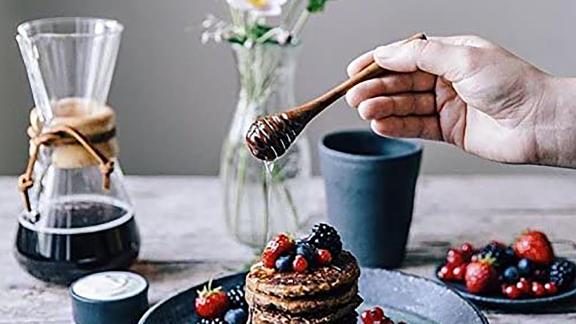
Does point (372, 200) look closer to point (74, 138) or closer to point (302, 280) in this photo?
point (302, 280)

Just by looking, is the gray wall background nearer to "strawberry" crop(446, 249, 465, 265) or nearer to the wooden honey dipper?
"strawberry" crop(446, 249, 465, 265)

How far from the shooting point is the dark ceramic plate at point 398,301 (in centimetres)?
136

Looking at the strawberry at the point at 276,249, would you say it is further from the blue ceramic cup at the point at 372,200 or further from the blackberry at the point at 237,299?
the blue ceramic cup at the point at 372,200

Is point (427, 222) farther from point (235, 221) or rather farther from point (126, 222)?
point (126, 222)

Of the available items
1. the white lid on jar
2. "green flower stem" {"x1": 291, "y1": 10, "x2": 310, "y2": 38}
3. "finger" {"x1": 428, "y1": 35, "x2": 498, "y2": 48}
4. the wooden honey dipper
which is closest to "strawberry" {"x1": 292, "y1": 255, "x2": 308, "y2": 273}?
the wooden honey dipper

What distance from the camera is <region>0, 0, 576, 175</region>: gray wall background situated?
2191 millimetres

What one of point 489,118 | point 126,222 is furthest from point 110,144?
point 489,118

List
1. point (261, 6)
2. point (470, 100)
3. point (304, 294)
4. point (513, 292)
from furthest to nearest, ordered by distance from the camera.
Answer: point (261, 6), point (513, 292), point (470, 100), point (304, 294)

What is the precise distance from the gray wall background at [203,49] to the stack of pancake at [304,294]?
0.98 metres

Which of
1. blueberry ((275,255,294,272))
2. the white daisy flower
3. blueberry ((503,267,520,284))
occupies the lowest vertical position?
blueberry ((503,267,520,284))

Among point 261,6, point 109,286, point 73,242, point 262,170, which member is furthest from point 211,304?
point 261,6

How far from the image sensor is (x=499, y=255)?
1.54 metres

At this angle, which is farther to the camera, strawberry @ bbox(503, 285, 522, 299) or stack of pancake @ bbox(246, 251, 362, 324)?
strawberry @ bbox(503, 285, 522, 299)

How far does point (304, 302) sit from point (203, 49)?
104cm
